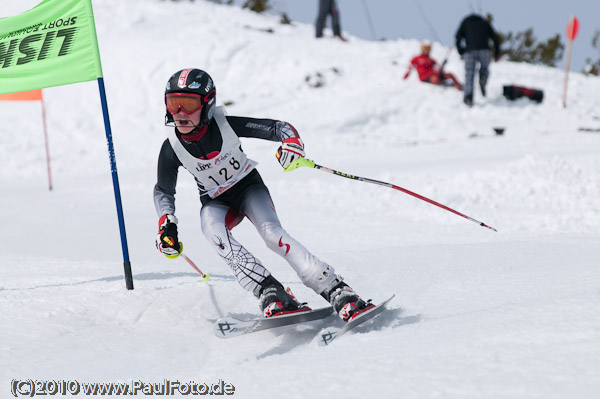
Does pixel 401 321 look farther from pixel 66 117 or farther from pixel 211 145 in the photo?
pixel 66 117

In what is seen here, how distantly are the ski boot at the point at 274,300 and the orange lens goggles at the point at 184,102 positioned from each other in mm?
1239

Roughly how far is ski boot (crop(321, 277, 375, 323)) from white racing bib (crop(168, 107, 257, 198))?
105 centimetres

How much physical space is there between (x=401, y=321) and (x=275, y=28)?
17676 mm

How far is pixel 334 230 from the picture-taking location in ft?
24.2

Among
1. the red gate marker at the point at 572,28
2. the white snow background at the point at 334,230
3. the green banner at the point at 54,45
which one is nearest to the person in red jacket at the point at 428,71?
the white snow background at the point at 334,230

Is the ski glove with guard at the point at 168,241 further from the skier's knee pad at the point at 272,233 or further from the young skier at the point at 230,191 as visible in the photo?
the skier's knee pad at the point at 272,233

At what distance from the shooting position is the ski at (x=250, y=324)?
11.8 feet

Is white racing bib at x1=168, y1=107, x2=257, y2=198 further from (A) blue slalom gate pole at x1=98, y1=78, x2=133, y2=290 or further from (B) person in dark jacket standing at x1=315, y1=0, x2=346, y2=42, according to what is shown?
(B) person in dark jacket standing at x1=315, y1=0, x2=346, y2=42

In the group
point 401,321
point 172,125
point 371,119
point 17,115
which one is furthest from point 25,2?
point 401,321

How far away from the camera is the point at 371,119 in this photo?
13.6 m

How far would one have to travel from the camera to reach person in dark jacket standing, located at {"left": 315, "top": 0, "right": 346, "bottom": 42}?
56.2 ft

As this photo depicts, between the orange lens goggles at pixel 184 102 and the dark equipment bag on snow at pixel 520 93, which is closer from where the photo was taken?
the orange lens goggles at pixel 184 102

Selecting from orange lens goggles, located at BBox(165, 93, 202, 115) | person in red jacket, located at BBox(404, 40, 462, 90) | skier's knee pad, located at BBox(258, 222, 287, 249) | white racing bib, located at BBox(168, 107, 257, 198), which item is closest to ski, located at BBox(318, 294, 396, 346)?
skier's knee pad, located at BBox(258, 222, 287, 249)

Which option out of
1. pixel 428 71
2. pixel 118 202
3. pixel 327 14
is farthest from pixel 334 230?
pixel 327 14
